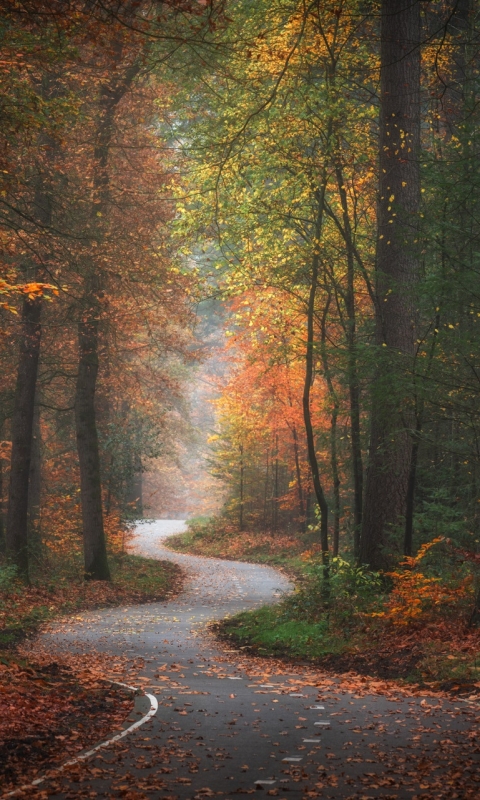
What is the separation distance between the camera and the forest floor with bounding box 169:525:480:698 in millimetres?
10656

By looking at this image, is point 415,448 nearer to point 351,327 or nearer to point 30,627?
point 351,327

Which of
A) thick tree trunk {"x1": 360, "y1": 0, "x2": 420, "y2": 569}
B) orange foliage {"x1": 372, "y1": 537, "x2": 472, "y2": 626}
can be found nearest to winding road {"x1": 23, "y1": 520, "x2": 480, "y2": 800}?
orange foliage {"x1": 372, "y1": 537, "x2": 472, "y2": 626}

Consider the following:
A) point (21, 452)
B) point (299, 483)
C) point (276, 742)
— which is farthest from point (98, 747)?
point (299, 483)

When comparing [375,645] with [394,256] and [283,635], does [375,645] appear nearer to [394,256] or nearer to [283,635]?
[283,635]

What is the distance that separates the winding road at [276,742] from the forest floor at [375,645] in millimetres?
652

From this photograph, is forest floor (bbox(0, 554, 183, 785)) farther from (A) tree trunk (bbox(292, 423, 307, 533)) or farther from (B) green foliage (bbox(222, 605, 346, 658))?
(A) tree trunk (bbox(292, 423, 307, 533))

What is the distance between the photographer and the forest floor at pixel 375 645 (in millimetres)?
10656

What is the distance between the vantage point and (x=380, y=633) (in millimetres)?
13141

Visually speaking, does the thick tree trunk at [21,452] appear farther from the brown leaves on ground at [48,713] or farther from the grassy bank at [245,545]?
the grassy bank at [245,545]

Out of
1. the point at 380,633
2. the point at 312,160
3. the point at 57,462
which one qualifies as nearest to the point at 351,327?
the point at 312,160

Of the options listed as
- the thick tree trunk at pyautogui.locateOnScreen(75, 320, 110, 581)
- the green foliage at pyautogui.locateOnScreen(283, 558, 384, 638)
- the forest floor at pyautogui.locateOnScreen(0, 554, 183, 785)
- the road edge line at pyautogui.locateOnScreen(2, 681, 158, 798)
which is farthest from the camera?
the thick tree trunk at pyautogui.locateOnScreen(75, 320, 110, 581)

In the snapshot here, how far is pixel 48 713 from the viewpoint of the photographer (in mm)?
8531

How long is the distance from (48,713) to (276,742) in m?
2.48

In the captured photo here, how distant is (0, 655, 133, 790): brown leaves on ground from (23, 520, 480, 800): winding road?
398mm
